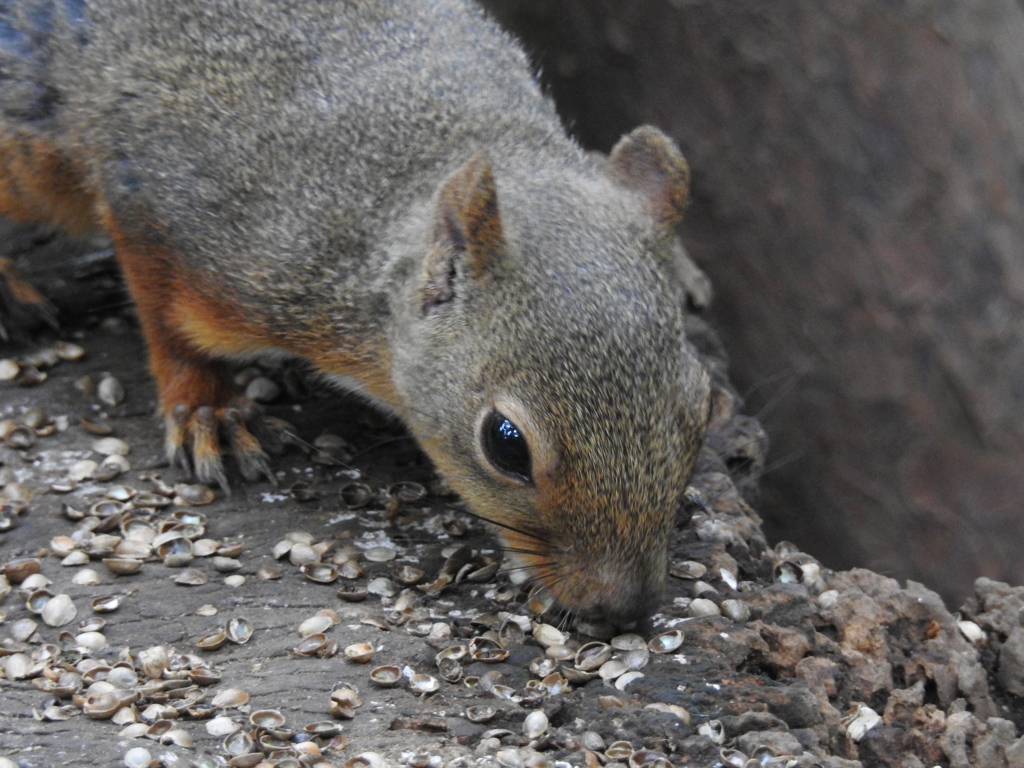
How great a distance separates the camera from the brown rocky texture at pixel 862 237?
16.9 feet

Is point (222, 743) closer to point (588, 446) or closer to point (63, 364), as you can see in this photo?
point (588, 446)

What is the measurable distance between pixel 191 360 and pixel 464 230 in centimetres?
159

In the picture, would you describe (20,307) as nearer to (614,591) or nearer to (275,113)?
(275,113)

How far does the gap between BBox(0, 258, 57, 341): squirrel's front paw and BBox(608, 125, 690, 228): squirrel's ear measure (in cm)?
258

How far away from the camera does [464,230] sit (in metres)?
3.65

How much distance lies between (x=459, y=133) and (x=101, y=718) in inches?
89.6

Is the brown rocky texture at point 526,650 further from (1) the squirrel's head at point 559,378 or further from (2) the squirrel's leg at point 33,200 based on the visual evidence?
(2) the squirrel's leg at point 33,200

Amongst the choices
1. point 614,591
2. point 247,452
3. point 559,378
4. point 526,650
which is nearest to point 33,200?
point 247,452

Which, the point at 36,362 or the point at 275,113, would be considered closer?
the point at 275,113

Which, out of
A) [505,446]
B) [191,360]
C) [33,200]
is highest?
[33,200]

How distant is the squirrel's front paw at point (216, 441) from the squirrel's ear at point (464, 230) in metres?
1.08

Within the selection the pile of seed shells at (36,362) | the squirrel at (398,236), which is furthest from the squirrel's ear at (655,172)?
the pile of seed shells at (36,362)

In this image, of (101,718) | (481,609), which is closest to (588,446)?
(481,609)

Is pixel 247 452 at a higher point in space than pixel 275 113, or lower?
lower
